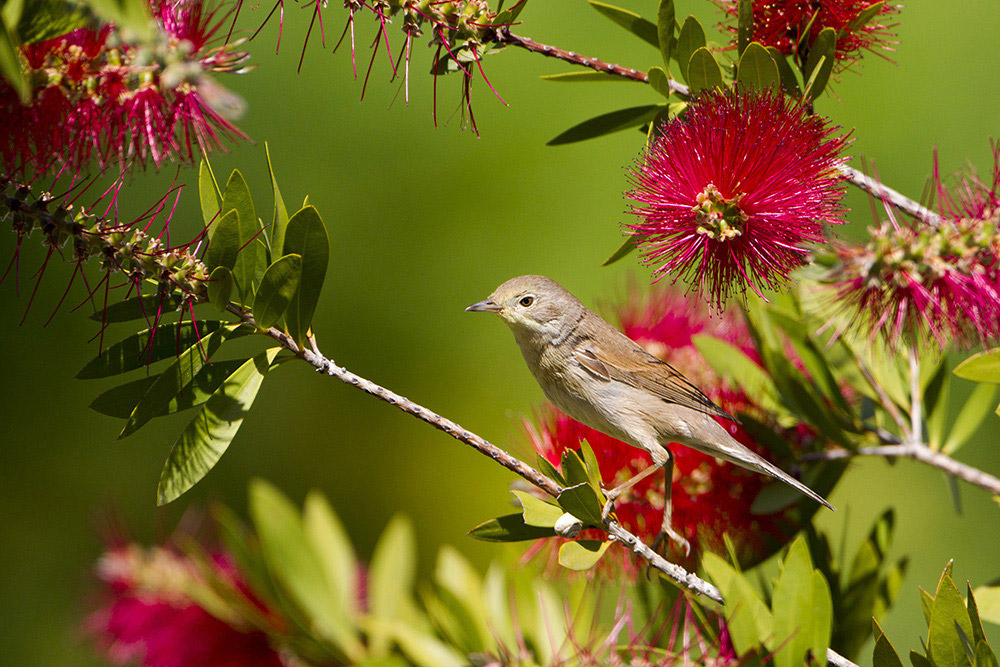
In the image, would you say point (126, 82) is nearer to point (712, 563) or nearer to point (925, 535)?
point (712, 563)

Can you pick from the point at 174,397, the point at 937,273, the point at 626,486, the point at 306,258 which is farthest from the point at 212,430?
the point at 937,273

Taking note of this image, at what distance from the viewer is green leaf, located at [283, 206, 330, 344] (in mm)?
544

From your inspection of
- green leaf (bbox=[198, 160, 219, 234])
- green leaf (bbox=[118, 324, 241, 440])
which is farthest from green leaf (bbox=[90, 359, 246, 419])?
green leaf (bbox=[198, 160, 219, 234])

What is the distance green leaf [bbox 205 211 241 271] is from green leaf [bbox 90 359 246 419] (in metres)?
0.07

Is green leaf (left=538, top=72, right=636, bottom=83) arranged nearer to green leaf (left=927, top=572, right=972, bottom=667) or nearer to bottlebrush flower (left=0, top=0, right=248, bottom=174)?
bottlebrush flower (left=0, top=0, right=248, bottom=174)

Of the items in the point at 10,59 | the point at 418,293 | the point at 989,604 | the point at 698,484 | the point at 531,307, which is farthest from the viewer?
the point at 418,293

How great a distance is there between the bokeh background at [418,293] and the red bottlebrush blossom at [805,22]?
131cm

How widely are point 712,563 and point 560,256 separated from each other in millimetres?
1455

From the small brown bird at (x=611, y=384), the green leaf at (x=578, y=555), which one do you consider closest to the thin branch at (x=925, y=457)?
the small brown bird at (x=611, y=384)

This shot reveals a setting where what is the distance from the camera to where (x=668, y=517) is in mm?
749

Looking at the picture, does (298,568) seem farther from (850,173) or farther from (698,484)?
(850,173)

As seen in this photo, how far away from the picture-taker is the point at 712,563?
656mm

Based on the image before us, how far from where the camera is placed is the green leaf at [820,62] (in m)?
0.59

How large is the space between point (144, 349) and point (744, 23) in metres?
0.55
